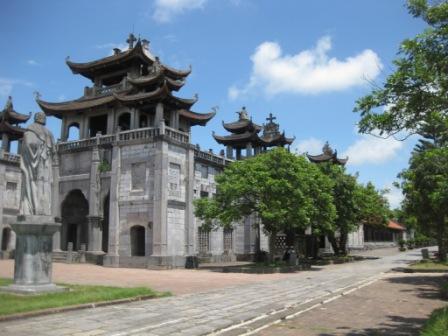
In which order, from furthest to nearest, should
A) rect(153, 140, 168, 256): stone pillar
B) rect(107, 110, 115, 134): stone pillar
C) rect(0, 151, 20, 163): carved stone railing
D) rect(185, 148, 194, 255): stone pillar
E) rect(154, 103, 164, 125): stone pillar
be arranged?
rect(0, 151, 20, 163): carved stone railing, rect(107, 110, 115, 134): stone pillar, rect(154, 103, 164, 125): stone pillar, rect(185, 148, 194, 255): stone pillar, rect(153, 140, 168, 256): stone pillar

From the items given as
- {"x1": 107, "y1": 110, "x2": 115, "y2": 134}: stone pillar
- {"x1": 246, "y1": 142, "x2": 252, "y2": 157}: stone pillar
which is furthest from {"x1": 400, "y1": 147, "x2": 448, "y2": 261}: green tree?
{"x1": 107, "y1": 110, "x2": 115, "y2": 134}: stone pillar

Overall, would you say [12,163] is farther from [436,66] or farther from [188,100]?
[436,66]

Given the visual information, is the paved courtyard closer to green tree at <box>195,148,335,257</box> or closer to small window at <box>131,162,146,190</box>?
green tree at <box>195,148,335,257</box>

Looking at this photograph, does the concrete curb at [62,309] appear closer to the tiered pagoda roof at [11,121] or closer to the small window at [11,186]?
the small window at [11,186]

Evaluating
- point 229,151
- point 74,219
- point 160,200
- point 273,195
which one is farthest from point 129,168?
point 229,151

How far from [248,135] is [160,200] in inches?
649

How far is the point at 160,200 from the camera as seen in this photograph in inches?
1264

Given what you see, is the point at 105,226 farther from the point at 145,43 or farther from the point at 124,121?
the point at 145,43

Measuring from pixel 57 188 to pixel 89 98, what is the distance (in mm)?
8230

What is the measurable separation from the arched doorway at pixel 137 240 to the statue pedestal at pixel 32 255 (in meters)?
20.7

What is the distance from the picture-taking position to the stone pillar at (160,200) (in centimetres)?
3156

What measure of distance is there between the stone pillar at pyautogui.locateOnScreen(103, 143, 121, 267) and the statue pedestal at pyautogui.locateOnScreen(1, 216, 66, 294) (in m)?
20.4

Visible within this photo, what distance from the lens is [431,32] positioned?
821 centimetres

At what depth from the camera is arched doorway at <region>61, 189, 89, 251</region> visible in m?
38.8
